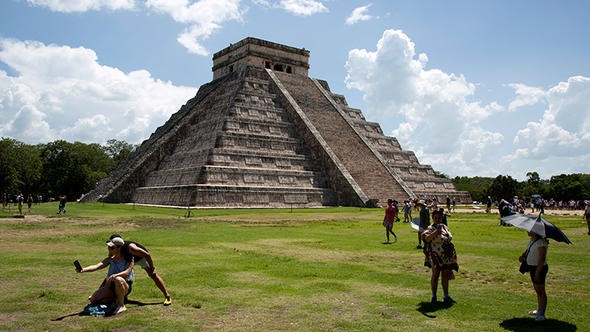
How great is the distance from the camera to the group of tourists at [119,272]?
6.97 m

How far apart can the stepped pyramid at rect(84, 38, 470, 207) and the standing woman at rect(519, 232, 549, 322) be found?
23.2 meters

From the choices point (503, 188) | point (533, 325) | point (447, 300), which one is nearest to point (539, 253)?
point (533, 325)

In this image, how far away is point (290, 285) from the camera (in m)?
8.49

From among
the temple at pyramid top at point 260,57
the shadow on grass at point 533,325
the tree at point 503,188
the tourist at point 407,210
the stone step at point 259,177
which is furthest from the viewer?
the tree at point 503,188

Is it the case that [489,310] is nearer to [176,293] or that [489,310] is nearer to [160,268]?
[176,293]

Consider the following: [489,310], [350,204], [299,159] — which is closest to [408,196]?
[350,204]

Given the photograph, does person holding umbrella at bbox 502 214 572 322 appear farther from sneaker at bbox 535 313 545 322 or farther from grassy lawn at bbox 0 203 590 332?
grassy lawn at bbox 0 203 590 332

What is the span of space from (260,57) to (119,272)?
3993 cm

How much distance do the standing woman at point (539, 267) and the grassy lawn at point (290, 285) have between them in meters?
0.18

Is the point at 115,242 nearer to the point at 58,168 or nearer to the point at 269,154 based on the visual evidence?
the point at 269,154

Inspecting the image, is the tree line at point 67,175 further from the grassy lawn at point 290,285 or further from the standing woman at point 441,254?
the standing woman at point 441,254

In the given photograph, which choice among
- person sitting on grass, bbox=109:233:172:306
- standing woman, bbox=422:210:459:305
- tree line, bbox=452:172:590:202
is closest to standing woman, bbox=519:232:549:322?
standing woman, bbox=422:210:459:305

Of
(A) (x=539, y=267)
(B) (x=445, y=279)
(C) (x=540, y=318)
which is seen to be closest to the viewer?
(C) (x=540, y=318)

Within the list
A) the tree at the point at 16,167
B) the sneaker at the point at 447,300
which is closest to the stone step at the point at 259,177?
the sneaker at the point at 447,300
